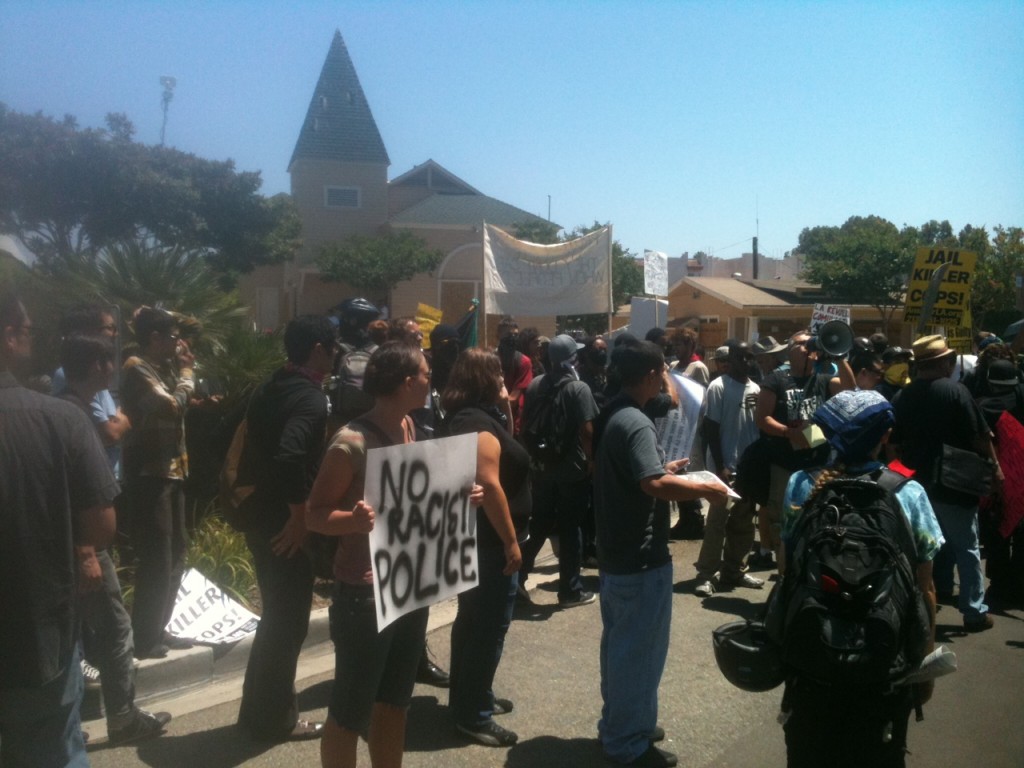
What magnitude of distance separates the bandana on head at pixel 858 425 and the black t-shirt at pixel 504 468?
5.11ft

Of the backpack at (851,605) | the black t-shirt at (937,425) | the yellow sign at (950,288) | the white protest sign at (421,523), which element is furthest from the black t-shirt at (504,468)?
the yellow sign at (950,288)

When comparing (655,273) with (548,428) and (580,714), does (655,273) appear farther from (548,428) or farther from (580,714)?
(580,714)

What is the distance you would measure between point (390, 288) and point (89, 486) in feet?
98.5

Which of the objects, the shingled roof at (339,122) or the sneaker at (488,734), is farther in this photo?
the shingled roof at (339,122)

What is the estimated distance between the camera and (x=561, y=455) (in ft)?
21.0

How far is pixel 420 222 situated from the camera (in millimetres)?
34312

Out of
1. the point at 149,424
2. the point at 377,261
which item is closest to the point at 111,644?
the point at 149,424

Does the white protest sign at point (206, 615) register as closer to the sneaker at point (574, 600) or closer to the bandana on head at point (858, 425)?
the sneaker at point (574, 600)

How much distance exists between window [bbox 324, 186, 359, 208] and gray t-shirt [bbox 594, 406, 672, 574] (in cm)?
3396

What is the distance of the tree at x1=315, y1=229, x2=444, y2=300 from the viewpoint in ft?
103

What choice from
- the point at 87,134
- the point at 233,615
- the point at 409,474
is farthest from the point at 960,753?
the point at 87,134

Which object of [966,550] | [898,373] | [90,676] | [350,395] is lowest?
[90,676]

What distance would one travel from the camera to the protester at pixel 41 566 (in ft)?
9.25

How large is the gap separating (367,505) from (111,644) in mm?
1818
